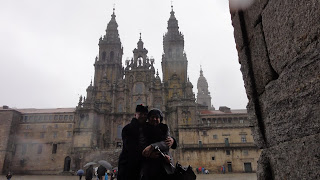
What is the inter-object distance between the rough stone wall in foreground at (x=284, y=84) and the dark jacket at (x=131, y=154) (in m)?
1.30

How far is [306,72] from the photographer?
5.76 feet

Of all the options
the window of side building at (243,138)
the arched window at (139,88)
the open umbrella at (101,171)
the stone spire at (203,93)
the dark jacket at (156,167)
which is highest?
the stone spire at (203,93)

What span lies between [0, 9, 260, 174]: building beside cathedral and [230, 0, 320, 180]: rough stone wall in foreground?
3321 centimetres

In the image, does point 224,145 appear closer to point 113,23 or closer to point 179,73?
point 179,73

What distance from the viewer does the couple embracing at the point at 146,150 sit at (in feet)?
8.59

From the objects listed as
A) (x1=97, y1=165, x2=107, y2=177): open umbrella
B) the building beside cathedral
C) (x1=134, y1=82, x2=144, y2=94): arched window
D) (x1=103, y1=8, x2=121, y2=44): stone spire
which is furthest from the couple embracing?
(x1=103, y1=8, x2=121, y2=44): stone spire

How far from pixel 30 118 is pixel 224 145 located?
32.4 m

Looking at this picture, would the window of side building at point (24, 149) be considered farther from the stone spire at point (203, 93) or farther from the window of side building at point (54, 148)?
the stone spire at point (203, 93)

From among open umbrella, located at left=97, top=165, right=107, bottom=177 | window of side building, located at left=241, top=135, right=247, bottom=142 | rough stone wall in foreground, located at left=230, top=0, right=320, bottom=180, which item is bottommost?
open umbrella, located at left=97, top=165, right=107, bottom=177

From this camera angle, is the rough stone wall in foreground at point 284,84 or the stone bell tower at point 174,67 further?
the stone bell tower at point 174,67

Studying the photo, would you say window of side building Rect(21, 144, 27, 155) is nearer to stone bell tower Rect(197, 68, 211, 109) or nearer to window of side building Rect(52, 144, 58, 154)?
window of side building Rect(52, 144, 58, 154)

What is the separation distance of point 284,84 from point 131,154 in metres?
1.78

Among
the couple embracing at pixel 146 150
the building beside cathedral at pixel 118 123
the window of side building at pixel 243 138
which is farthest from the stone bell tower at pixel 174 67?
the couple embracing at pixel 146 150

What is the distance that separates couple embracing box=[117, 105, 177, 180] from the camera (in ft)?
8.59
